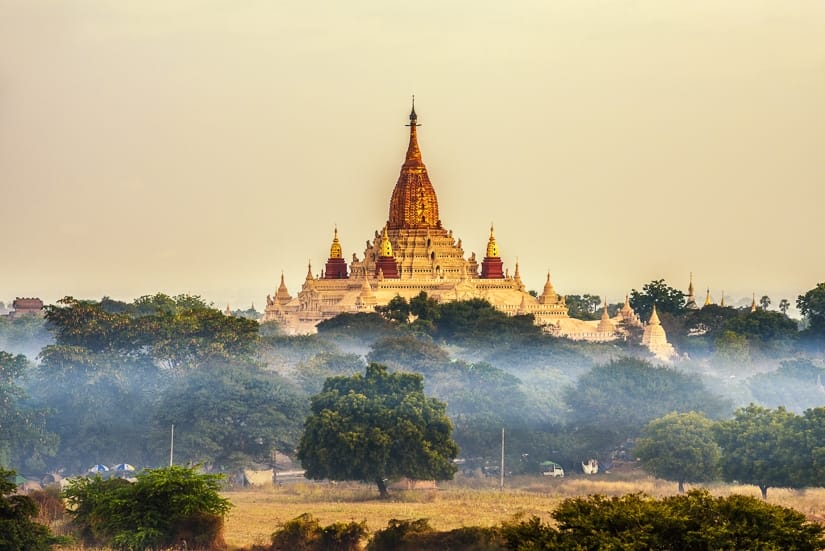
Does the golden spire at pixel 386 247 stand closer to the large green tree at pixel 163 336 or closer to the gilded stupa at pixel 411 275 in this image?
the gilded stupa at pixel 411 275

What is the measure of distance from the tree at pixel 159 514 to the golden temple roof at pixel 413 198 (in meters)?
85.2

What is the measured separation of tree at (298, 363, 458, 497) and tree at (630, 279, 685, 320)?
74.6 m

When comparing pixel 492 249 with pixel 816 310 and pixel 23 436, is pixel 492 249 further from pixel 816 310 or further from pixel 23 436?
pixel 23 436

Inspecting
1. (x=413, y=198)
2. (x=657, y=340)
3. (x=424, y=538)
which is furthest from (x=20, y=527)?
(x=413, y=198)

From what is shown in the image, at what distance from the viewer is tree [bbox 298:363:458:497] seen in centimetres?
7081

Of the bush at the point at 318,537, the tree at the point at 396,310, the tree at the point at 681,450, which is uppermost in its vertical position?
the tree at the point at 396,310

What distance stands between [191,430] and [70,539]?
23346mm

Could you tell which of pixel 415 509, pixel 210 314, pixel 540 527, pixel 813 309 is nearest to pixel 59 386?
pixel 210 314

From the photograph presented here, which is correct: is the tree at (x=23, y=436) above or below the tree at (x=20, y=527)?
above

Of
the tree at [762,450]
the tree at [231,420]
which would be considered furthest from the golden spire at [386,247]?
the tree at [762,450]

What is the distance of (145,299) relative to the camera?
147625mm

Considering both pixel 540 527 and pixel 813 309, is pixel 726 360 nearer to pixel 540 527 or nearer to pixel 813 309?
pixel 813 309

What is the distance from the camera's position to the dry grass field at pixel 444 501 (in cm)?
6194

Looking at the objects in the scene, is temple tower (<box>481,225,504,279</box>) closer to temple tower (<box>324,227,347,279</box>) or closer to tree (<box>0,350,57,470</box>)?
temple tower (<box>324,227,347,279</box>)
